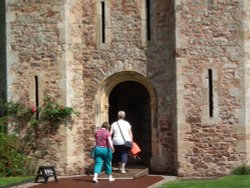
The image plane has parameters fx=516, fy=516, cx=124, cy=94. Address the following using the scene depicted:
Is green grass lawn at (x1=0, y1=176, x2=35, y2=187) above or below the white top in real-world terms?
below

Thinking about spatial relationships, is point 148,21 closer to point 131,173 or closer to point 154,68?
point 154,68

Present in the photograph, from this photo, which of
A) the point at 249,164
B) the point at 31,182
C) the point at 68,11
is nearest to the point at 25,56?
the point at 68,11

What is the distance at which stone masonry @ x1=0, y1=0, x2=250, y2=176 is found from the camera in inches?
539

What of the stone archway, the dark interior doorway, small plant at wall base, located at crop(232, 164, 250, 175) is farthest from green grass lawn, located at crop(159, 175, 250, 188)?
the dark interior doorway

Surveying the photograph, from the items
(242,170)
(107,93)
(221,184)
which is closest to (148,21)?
(107,93)

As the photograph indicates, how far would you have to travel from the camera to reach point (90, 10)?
587 inches

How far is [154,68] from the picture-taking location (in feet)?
47.8

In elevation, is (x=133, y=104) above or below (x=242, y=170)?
above

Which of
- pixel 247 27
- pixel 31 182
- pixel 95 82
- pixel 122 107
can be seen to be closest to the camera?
pixel 31 182

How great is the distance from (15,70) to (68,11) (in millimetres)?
2230

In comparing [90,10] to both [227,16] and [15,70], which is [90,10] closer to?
[15,70]

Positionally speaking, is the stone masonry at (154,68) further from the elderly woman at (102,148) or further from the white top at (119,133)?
the elderly woman at (102,148)

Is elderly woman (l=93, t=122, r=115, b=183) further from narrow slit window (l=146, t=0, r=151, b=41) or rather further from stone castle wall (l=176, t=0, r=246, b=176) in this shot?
narrow slit window (l=146, t=0, r=151, b=41)

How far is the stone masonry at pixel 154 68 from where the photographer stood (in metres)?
13.7
